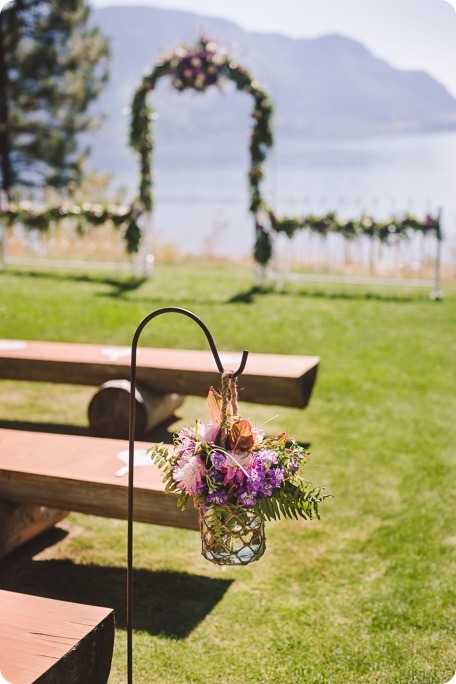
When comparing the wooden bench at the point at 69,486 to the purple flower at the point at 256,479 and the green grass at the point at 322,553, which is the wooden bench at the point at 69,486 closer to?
the green grass at the point at 322,553

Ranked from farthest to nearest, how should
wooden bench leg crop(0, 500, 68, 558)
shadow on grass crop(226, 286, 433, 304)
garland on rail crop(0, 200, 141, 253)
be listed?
garland on rail crop(0, 200, 141, 253)
shadow on grass crop(226, 286, 433, 304)
wooden bench leg crop(0, 500, 68, 558)

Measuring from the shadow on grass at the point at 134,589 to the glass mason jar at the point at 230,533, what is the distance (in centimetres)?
122

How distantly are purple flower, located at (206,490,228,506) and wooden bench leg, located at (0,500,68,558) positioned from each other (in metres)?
2.11

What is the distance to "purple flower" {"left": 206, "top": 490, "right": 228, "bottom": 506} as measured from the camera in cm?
265

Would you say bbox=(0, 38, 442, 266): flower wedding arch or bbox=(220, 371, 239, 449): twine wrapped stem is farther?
bbox=(0, 38, 442, 266): flower wedding arch

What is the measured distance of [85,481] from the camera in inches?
161

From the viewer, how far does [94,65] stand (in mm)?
23531

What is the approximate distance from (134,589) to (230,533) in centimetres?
176

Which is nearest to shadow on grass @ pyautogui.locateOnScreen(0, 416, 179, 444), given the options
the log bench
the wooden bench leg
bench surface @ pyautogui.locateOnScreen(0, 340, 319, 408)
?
the log bench

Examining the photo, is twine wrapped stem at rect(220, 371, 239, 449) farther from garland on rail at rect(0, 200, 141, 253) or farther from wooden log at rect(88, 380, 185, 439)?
garland on rail at rect(0, 200, 141, 253)

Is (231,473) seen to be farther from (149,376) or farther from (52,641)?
(149,376)

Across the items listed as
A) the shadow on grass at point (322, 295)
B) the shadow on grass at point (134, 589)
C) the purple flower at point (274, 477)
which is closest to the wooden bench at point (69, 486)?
the shadow on grass at point (134, 589)

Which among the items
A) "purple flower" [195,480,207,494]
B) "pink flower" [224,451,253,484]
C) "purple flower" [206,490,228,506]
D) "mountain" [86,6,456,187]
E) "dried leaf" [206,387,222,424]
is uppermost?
"mountain" [86,6,456,187]

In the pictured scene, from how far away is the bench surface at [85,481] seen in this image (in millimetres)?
3936
